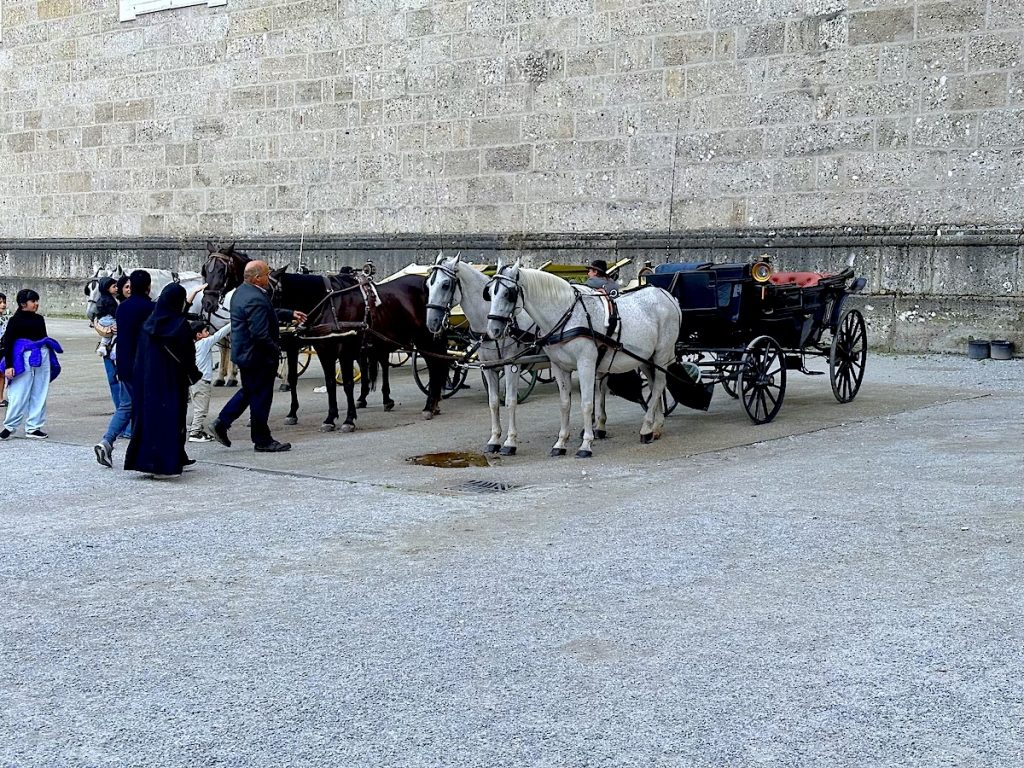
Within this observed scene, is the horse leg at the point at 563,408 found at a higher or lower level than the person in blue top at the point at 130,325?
lower

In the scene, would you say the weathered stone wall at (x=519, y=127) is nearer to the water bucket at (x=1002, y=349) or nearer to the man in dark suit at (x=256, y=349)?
the water bucket at (x=1002, y=349)

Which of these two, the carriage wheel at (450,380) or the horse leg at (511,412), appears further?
the carriage wheel at (450,380)

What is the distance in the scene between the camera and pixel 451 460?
1123cm

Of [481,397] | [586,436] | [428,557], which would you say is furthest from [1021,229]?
[428,557]

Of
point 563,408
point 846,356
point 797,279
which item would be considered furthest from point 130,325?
point 846,356

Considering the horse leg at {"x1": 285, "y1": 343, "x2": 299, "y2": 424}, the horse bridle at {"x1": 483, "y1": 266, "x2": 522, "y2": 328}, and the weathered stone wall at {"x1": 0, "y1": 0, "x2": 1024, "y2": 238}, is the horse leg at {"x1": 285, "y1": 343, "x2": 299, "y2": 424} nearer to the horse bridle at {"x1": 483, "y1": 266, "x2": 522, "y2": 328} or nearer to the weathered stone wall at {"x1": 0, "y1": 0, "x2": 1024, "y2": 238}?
the horse bridle at {"x1": 483, "y1": 266, "x2": 522, "y2": 328}

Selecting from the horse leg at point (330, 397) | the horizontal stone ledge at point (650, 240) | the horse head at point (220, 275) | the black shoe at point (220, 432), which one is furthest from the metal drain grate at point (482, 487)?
the horizontal stone ledge at point (650, 240)

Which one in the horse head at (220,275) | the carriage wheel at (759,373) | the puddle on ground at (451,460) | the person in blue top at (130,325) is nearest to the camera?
the person in blue top at (130,325)

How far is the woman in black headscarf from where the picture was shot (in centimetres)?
995

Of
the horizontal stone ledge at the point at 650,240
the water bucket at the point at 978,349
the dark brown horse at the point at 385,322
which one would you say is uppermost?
the horizontal stone ledge at the point at 650,240

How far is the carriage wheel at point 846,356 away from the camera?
13.7 m

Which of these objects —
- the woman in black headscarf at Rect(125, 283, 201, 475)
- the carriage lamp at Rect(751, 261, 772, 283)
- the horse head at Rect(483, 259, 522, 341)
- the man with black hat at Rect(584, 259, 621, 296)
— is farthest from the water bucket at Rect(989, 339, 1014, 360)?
the woman in black headscarf at Rect(125, 283, 201, 475)

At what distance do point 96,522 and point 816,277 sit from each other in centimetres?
791

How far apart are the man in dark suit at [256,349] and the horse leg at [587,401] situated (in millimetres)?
2666
